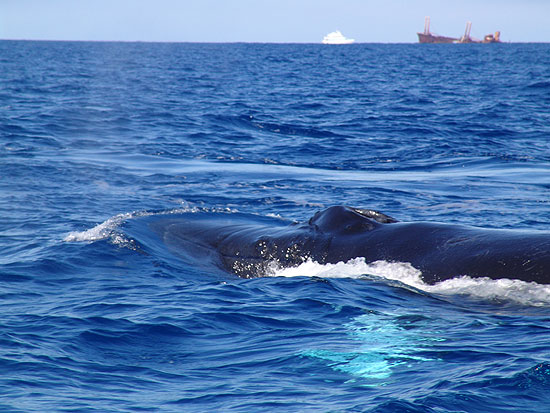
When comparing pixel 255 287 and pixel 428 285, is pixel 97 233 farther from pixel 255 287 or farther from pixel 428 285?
pixel 428 285

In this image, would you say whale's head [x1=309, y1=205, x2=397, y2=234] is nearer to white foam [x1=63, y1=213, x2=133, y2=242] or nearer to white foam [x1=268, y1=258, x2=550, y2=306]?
white foam [x1=268, y1=258, x2=550, y2=306]

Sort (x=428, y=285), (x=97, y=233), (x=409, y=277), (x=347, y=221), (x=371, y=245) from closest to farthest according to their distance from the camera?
(x=428, y=285), (x=409, y=277), (x=371, y=245), (x=347, y=221), (x=97, y=233)

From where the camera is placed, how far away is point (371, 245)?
983cm

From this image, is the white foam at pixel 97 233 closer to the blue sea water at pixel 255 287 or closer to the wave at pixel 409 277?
the blue sea water at pixel 255 287

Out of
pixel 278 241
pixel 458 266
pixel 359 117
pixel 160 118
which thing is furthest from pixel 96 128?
pixel 458 266

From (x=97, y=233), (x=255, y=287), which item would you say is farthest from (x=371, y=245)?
(x=97, y=233)

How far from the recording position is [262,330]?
26.4 feet

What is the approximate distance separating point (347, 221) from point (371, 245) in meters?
0.63

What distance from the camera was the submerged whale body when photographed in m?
8.80

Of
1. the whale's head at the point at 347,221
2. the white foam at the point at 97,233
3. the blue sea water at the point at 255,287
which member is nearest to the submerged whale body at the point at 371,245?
the whale's head at the point at 347,221

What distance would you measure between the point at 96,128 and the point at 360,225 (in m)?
21.4

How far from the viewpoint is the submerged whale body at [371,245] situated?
28.9ft

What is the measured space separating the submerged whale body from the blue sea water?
20 cm

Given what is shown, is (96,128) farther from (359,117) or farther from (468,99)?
(468,99)
